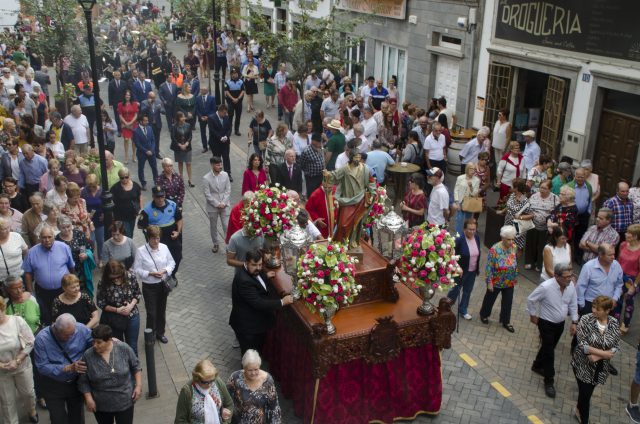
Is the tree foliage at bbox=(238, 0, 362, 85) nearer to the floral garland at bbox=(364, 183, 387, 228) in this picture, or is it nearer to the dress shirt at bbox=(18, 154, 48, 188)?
the dress shirt at bbox=(18, 154, 48, 188)

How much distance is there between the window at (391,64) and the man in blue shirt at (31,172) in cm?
1354

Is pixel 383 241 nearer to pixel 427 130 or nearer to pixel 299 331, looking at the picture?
pixel 299 331

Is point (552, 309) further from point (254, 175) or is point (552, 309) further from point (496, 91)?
point (496, 91)

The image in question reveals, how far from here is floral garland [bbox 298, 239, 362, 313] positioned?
718 centimetres

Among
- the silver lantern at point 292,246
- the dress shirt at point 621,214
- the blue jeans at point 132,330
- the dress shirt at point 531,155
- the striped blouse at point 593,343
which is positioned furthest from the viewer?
the dress shirt at point 531,155

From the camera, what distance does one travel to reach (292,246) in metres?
8.49

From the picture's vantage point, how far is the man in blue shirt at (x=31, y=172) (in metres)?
12.5

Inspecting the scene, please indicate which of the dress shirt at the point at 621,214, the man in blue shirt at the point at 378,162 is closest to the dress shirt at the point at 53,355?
the man in blue shirt at the point at 378,162

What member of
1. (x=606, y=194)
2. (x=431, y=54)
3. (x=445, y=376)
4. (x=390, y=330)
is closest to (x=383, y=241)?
(x=390, y=330)

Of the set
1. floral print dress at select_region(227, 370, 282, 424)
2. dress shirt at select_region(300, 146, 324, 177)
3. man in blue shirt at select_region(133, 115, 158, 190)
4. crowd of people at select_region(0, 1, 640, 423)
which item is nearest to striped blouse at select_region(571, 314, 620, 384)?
crowd of people at select_region(0, 1, 640, 423)

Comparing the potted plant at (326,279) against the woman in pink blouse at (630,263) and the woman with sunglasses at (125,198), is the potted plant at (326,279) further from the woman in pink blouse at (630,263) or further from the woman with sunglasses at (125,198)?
the woman with sunglasses at (125,198)

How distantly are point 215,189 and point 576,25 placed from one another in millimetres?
8651

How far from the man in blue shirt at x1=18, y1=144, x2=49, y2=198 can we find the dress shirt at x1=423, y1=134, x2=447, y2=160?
803cm

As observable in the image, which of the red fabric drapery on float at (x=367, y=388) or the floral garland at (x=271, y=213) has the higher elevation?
the floral garland at (x=271, y=213)
